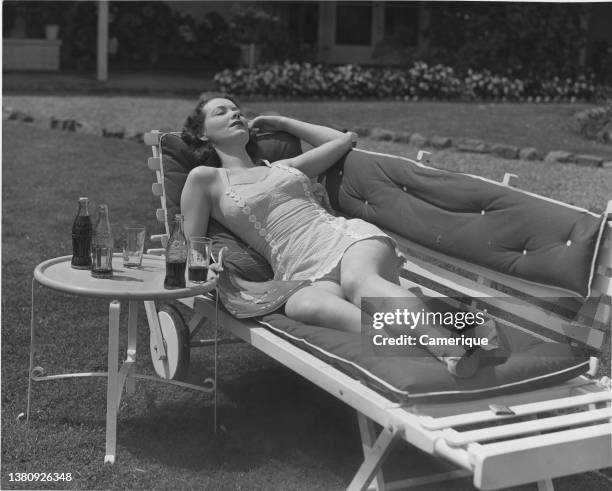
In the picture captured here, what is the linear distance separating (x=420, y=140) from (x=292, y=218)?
5.31 meters

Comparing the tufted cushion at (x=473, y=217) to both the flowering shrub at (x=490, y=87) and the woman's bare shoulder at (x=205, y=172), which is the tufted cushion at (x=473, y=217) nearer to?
the woman's bare shoulder at (x=205, y=172)

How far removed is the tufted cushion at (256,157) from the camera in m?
3.89

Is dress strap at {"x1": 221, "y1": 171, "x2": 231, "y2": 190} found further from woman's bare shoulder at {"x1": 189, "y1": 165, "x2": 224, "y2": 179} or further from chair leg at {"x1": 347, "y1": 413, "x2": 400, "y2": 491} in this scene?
chair leg at {"x1": 347, "y1": 413, "x2": 400, "y2": 491}

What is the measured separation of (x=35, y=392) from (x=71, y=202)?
10.6 ft

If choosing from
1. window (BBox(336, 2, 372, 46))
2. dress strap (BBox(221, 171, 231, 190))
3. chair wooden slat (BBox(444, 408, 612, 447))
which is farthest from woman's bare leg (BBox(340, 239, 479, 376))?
window (BBox(336, 2, 372, 46))

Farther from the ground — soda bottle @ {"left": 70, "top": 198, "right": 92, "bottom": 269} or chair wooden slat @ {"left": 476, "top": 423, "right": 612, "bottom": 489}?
soda bottle @ {"left": 70, "top": 198, "right": 92, "bottom": 269}

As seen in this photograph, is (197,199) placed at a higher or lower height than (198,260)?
higher

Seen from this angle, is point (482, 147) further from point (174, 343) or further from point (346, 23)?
point (346, 23)

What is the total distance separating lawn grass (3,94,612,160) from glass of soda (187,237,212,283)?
226 inches

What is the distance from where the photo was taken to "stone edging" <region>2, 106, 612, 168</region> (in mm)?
8203

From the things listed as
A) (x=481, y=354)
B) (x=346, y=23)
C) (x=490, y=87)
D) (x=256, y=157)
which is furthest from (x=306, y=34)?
(x=481, y=354)

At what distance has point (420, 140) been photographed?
29.5 ft

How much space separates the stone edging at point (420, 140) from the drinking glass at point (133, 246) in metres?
5.42

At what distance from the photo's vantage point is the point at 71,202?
22.4 ft
